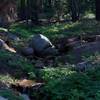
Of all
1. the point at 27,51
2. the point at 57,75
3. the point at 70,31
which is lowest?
the point at 70,31

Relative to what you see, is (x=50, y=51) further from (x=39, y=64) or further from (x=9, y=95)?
(x=9, y=95)

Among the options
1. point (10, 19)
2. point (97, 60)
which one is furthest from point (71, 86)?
point (10, 19)

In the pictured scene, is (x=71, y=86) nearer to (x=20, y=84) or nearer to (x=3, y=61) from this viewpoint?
(x=20, y=84)

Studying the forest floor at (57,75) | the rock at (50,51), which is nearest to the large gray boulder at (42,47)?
the rock at (50,51)

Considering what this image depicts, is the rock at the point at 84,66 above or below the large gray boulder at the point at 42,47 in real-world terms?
above

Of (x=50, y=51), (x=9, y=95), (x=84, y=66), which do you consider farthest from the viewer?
(x=50, y=51)

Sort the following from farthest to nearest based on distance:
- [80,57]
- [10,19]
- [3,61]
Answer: [10,19] < [80,57] < [3,61]

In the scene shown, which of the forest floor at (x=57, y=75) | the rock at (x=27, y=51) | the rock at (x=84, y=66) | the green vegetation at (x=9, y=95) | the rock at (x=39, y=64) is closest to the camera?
the green vegetation at (x=9, y=95)

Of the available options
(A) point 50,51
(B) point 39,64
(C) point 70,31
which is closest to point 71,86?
(B) point 39,64

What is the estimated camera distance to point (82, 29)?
1914 centimetres

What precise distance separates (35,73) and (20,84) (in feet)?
3.50

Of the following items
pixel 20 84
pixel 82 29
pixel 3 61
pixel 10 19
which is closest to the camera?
pixel 20 84

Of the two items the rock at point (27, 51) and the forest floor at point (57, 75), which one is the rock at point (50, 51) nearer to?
the forest floor at point (57, 75)

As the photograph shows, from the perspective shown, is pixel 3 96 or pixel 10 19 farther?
pixel 10 19
